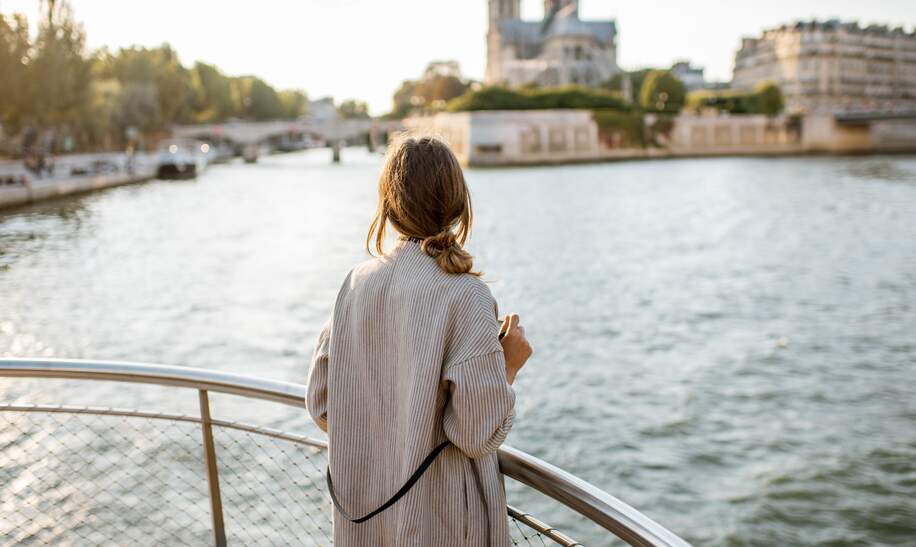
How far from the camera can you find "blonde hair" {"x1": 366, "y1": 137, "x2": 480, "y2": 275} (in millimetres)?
1943

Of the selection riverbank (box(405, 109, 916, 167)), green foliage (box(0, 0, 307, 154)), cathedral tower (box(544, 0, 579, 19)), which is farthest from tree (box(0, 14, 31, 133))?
cathedral tower (box(544, 0, 579, 19))

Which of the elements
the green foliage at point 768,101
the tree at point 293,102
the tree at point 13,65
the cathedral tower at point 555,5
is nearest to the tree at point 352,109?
the tree at point 293,102

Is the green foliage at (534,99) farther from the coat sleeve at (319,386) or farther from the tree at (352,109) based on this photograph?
the tree at (352,109)

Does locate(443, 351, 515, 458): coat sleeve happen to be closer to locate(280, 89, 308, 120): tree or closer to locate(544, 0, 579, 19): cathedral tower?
locate(544, 0, 579, 19): cathedral tower

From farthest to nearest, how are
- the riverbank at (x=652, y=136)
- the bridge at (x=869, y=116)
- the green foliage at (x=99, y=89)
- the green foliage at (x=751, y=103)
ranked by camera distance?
the green foliage at (x=751, y=103) → the bridge at (x=869, y=116) → the riverbank at (x=652, y=136) → the green foliage at (x=99, y=89)

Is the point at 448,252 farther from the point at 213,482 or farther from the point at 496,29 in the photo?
the point at 496,29

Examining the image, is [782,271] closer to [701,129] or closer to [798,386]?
[798,386]

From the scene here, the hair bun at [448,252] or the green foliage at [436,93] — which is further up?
the green foliage at [436,93]

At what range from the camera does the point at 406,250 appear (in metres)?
1.97

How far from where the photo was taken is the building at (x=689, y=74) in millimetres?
123806

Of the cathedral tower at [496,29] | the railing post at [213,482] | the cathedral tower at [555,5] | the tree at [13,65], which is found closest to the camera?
the railing post at [213,482]

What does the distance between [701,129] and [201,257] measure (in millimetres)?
58716

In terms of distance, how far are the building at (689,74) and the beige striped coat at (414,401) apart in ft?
405

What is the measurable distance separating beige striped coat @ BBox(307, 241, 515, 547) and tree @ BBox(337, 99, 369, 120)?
6083 inches
